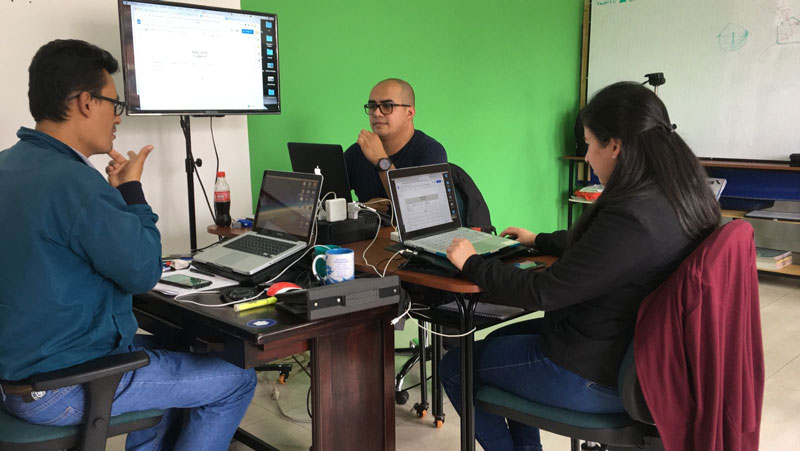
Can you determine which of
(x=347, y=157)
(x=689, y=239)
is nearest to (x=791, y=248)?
(x=347, y=157)

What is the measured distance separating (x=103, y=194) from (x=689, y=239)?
51.1 inches

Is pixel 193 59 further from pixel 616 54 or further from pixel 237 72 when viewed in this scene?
pixel 616 54

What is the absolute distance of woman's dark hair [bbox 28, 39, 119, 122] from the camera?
1516mm

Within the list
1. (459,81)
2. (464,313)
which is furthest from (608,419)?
(459,81)

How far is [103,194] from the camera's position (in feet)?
4.69

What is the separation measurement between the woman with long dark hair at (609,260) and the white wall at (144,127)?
1697mm

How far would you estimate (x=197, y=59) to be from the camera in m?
2.53

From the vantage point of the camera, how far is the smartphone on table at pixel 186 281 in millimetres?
1833

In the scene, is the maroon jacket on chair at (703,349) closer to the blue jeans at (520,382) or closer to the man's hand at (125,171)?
the blue jeans at (520,382)

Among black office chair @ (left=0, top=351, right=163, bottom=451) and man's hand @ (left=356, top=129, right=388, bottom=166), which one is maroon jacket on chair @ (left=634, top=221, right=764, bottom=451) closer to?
black office chair @ (left=0, top=351, right=163, bottom=451)

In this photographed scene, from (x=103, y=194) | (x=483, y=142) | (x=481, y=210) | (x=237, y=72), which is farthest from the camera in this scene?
(x=483, y=142)

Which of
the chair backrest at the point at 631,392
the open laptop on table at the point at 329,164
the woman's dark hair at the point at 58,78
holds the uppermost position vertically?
the woman's dark hair at the point at 58,78

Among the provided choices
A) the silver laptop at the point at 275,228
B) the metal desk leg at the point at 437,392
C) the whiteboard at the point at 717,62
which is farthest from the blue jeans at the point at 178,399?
the whiteboard at the point at 717,62

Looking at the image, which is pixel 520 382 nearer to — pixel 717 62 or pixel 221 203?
pixel 221 203
